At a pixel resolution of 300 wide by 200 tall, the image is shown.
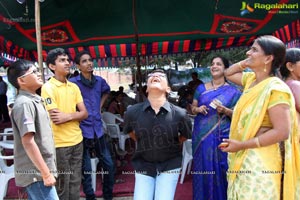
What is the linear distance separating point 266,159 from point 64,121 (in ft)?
5.55

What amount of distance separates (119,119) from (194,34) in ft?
7.35

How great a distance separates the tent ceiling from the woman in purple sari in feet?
7.05

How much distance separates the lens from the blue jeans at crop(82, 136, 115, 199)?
312 cm

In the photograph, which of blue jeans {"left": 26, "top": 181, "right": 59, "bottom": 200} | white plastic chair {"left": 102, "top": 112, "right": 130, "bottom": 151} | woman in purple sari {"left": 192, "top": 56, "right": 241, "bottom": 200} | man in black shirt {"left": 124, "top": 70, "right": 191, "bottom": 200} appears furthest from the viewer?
white plastic chair {"left": 102, "top": 112, "right": 130, "bottom": 151}

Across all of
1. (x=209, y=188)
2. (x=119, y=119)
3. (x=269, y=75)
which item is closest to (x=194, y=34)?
(x=119, y=119)

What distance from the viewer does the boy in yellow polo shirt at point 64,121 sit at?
8.52 ft

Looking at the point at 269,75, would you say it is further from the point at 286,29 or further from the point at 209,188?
the point at 286,29

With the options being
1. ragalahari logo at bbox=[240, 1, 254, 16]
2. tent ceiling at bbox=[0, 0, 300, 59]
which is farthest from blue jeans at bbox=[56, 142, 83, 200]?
ragalahari logo at bbox=[240, 1, 254, 16]

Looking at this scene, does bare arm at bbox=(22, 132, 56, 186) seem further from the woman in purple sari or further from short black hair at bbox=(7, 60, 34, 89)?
the woman in purple sari

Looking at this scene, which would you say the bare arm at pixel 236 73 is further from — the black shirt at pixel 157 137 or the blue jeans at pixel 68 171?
the blue jeans at pixel 68 171

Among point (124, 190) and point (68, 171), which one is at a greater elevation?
point (68, 171)

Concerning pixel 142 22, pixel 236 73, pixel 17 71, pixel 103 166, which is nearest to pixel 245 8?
pixel 142 22

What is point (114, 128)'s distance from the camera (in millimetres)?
4738

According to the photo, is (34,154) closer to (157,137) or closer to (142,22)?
(157,137)
